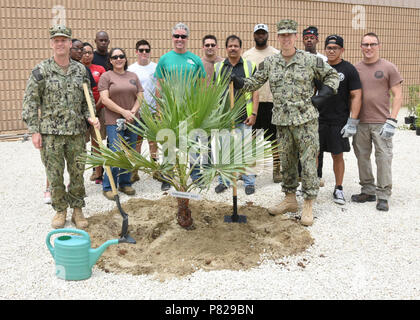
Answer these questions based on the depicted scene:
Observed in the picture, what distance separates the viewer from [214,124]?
3.80 m

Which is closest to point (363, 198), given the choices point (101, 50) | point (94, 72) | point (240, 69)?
point (240, 69)

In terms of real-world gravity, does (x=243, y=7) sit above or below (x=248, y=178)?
above

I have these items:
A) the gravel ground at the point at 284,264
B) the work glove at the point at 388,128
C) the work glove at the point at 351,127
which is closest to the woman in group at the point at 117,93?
the gravel ground at the point at 284,264

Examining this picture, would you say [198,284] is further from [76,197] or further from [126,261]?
[76,197]

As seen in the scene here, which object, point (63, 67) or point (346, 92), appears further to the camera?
point (346, 92)

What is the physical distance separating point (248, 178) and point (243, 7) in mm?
6512

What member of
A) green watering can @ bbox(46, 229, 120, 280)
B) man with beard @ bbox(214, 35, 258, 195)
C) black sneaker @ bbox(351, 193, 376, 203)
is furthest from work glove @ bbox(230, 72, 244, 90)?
green watering can @ bbox(46, 229, 120, 280)

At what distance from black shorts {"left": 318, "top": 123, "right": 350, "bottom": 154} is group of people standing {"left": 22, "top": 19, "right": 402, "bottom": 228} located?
12 millimetres

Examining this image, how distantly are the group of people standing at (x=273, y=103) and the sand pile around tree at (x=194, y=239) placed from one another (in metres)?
0.32

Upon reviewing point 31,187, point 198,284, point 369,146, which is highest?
point 369,146

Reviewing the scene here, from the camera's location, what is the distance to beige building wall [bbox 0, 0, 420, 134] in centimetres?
894

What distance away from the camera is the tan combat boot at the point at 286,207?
15.5ft

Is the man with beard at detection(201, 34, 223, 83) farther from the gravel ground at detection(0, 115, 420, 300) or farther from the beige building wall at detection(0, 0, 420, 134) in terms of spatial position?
the beige building wall at detection(0, 0, 420, 134)

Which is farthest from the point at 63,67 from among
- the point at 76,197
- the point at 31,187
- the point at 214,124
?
the point at 31,187
